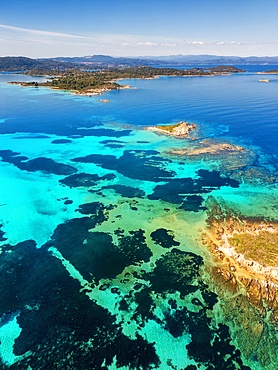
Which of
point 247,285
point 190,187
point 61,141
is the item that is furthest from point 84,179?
point 247,285

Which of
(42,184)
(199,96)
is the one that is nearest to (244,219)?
(42,184)

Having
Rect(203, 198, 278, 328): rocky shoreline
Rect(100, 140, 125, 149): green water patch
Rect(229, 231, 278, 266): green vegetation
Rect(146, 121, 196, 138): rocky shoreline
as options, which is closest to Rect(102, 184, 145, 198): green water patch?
Rect(203, 198, 278, 328): rocky shoreline

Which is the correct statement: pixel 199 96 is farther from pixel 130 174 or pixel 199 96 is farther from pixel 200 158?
pixel 130 174

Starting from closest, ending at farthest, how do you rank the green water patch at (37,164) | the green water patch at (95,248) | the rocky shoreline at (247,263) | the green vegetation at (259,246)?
the rocky shoreline at (247,263)
the green vegetation at (259,246)
the green water patch at (95,248)
the green water patch at (37,164)

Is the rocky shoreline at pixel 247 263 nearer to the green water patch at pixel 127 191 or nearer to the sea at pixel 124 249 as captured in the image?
the sea at pixel 124 249

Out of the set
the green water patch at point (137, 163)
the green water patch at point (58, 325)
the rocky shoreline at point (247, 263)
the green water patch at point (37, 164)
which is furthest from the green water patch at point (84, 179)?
the rocky shoreline at point (247, 263)

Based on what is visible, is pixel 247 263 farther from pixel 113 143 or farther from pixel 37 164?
pixel 113 143
